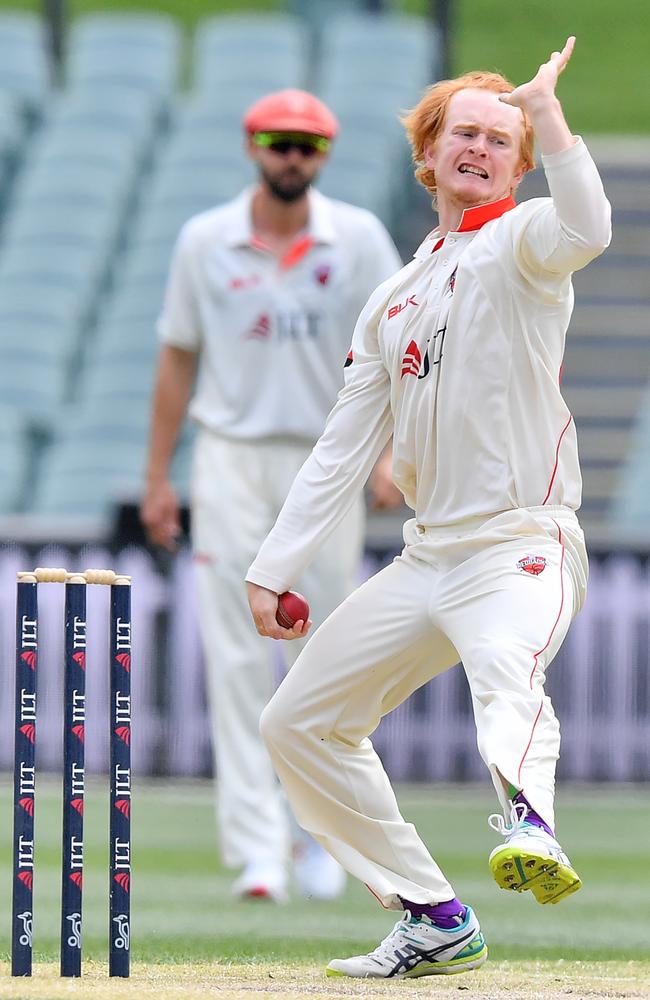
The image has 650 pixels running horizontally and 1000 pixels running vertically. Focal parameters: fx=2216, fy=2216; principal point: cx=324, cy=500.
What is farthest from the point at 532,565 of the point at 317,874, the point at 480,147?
the point at 317,874

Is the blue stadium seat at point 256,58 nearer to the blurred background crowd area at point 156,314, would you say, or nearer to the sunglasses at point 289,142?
the blurred background crowd area at point 156,314

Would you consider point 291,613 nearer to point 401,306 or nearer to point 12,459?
point 401,306

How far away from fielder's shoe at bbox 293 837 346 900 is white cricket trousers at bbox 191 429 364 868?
0.25 feet

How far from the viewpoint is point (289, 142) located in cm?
698

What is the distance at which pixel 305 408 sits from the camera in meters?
6.96

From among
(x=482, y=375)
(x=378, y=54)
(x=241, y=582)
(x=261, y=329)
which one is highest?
(x=378, y=54)

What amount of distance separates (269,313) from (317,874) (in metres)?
1.77

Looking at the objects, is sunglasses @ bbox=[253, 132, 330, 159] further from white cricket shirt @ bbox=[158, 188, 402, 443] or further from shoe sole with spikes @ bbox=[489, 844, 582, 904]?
shoe sole with spikes @ bbox=[489, 844, 582, 904]

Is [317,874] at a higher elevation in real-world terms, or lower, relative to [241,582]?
lower

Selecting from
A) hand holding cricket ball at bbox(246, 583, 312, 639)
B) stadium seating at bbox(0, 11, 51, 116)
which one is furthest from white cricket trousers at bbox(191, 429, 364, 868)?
stadium seating at bbox(0, 11, 51, 116)

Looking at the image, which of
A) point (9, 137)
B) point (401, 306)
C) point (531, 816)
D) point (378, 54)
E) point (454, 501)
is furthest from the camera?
point (378, 54)

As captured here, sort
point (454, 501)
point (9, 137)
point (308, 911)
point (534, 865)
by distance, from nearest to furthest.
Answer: point (534, 865), point (454, 501), point (308, 911), point (9, 137)

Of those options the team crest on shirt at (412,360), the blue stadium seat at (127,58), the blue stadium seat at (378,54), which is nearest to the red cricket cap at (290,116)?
the team crest on shirt at (412,360)

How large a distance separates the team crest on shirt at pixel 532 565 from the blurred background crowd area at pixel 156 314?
624 cm
